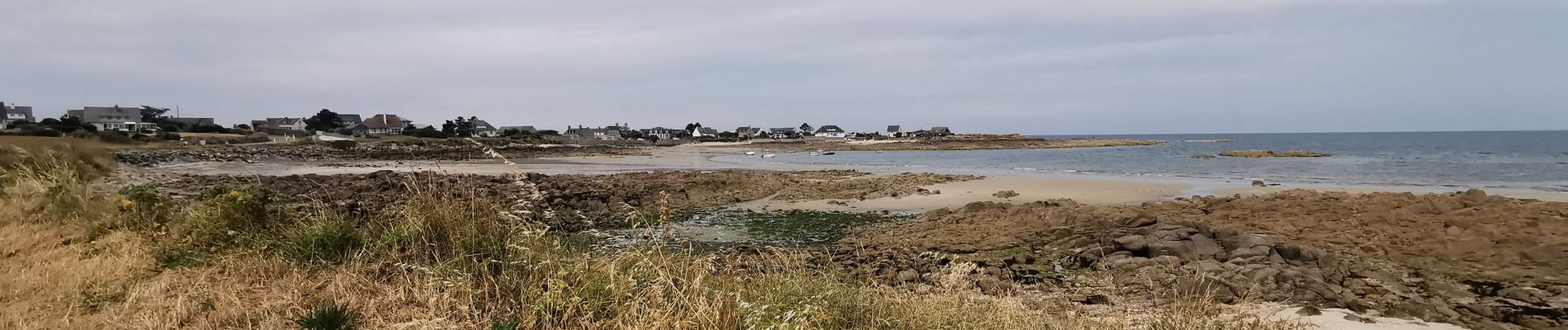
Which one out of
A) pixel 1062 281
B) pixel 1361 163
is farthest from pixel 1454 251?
pixel 1361 163

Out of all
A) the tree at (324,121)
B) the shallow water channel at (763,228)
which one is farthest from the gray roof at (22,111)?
the shallow water channel at (763,228)

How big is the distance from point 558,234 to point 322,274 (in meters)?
1.29

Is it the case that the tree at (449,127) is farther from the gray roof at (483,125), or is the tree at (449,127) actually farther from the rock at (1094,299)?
the rock at (1094,299)

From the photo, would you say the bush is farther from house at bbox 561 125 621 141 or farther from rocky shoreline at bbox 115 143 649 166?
house at bbox 561 125 621 141

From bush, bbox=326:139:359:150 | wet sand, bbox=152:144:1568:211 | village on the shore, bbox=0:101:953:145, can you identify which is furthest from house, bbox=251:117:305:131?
wet sand, bbox=152:144:1568:211

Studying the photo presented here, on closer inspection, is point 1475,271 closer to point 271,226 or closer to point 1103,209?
point 1103,209

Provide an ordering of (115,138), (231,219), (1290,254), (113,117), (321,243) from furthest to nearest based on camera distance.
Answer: (113,117) → (115,138) → (1290,254) → (231,219) → (321,243)

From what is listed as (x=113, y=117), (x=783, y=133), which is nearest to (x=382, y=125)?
(x=113, y=117)

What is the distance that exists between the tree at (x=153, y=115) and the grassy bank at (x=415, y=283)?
94.2 metres

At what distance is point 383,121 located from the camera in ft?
301

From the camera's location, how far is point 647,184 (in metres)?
21.0

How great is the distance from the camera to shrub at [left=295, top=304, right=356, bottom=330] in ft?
11.0

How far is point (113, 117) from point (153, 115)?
27.6m

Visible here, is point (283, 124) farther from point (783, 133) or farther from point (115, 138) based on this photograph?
point (783, 133)
